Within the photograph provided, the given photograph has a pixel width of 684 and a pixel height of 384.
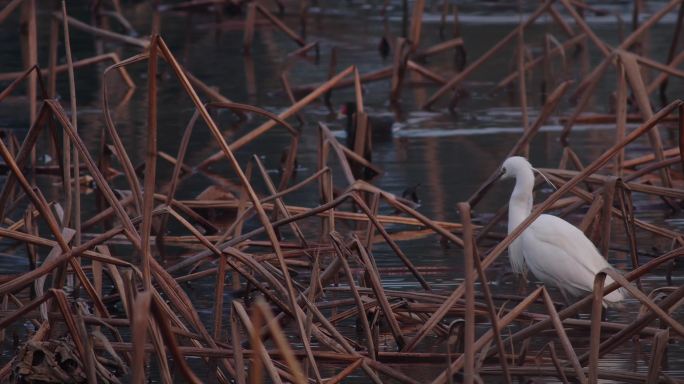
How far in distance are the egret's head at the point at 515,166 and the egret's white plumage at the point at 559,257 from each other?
0.26 m

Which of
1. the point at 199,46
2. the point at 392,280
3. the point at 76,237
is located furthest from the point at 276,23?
the point at 76,237

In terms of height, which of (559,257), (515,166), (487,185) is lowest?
(559,257)

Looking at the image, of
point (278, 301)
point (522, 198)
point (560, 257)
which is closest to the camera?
point (278, 301)

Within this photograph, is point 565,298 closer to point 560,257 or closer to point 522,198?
point 560,257

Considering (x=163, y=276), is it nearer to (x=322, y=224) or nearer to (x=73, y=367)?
(x=73, y=367)

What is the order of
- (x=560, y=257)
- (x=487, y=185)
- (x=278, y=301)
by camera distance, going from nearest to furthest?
(x=278, y=301) < (x=560, y=257) < (x=487, y=185)

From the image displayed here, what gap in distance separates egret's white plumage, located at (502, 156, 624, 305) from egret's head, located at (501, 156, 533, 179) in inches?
10.2

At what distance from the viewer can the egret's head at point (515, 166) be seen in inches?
242

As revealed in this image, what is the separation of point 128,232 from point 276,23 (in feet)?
31.5

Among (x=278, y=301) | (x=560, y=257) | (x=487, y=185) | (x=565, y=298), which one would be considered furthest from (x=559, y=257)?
(x=278, y=301)

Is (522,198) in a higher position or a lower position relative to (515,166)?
lower

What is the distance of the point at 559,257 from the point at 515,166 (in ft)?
2.35

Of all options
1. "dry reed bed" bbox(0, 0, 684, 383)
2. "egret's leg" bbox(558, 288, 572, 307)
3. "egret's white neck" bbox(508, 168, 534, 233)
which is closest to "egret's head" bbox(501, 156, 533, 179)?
"egret's white neck" bbox(508, 168, 534, 233)

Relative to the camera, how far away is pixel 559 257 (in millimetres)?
5621
